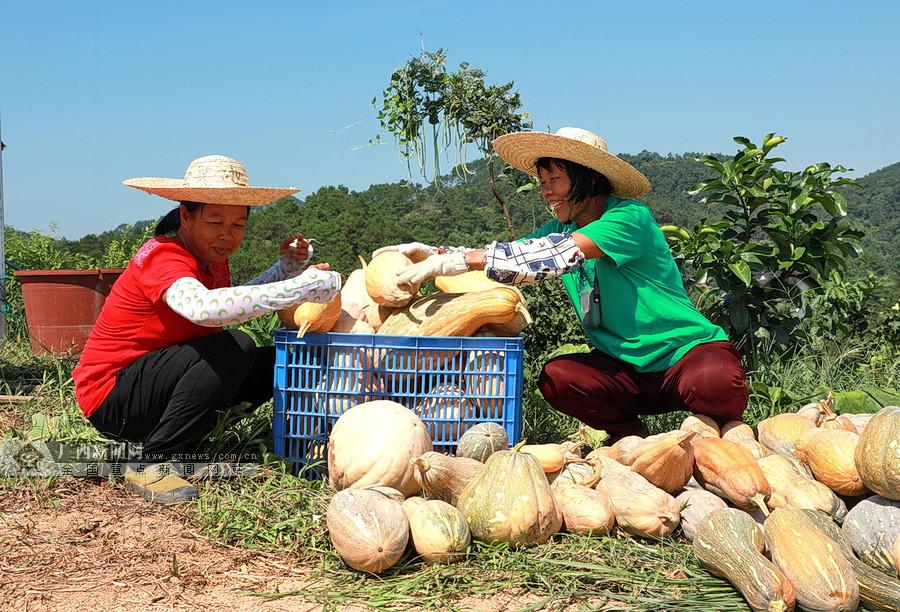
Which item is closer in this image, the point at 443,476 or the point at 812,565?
the point at 812,565

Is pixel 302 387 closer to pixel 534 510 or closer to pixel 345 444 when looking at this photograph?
pixel 345 444

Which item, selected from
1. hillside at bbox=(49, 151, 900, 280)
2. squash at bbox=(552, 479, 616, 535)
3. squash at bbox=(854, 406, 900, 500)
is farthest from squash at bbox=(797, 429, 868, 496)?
hillside at bbox=(49, 151, 900, 280)

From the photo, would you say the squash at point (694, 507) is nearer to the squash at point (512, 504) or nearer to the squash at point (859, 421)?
the squash at point (512, 504)

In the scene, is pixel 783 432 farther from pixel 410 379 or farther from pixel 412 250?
pixel 412 250

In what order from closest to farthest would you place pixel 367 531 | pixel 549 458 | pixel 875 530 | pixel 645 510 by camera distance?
pixel 367 531 < pixel 875 530 < pixel 645 510 < pixel 549 458

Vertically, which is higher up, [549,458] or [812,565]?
[549,458]

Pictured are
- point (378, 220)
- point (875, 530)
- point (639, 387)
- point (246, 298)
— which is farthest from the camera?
point (378, 220)

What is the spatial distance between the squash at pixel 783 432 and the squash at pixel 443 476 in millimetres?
1358

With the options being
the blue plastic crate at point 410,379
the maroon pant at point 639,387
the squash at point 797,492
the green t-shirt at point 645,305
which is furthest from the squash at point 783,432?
the blue plastic crate at point 410,379

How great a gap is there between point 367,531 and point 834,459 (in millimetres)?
1747

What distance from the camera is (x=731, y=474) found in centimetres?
294

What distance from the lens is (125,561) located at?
109 inches

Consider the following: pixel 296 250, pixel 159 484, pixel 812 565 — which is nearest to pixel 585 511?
pixel 812 565

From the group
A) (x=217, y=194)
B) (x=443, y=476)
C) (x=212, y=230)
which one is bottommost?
(x=443, y=476)
